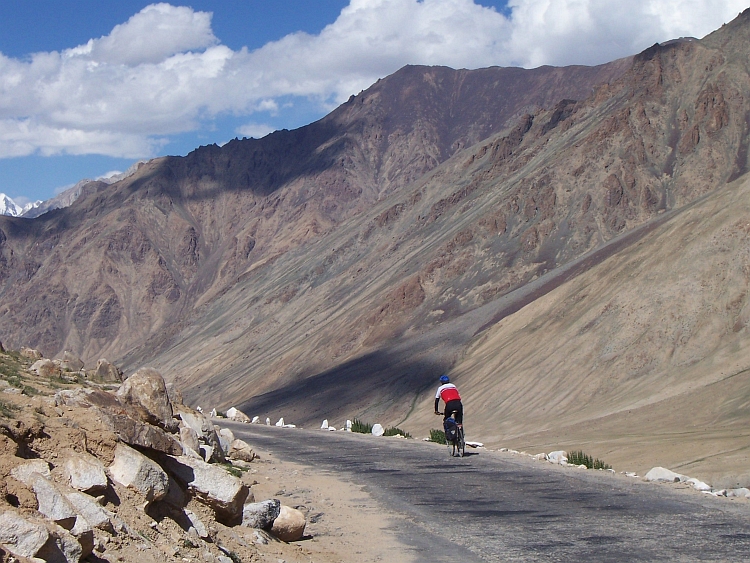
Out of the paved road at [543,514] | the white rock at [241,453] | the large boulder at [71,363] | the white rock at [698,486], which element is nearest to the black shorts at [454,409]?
the paved road at [543,514]

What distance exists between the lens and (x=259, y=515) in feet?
31.9

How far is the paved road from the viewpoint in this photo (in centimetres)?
878

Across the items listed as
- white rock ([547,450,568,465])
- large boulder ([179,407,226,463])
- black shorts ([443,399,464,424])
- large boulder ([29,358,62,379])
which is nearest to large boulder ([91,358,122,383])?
large boulder ([29,358,62,379])

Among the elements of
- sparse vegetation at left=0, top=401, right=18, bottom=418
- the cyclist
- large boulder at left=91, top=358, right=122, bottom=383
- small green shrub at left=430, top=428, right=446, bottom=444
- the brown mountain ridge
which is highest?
the brown mountain ridge

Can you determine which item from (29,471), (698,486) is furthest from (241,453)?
(29,471)

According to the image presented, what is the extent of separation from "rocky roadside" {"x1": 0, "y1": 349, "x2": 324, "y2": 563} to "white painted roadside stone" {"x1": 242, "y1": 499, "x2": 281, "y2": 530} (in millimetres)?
11

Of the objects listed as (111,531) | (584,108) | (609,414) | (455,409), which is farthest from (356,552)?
(584,108)

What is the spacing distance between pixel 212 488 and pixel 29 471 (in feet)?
8.00

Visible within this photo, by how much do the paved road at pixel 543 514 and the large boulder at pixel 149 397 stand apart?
316 centimetres

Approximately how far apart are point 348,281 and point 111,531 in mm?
105639

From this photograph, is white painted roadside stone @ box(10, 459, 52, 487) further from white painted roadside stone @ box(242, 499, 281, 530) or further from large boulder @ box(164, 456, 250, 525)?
white painted roadside stone @ box(242, 499, 281, 530)

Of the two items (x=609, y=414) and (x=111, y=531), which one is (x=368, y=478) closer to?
(x=111, y=531)

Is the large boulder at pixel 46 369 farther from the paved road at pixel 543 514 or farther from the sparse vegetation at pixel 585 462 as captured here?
the sparse vegetation at pixel 585 462

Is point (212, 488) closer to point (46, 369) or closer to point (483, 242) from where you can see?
point (46, 369)
